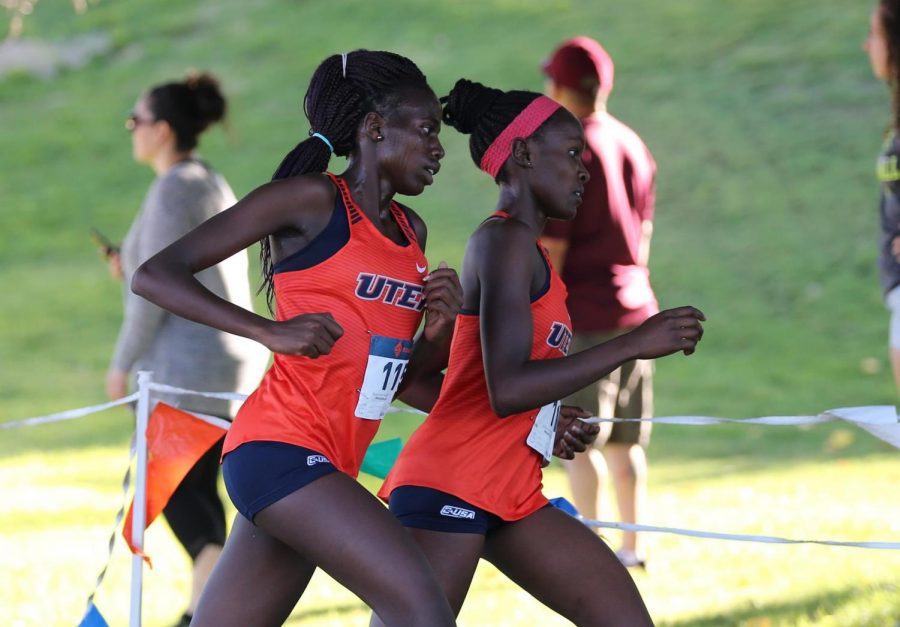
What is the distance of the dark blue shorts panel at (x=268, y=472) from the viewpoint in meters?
3.40

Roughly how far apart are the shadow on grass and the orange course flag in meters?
2.02

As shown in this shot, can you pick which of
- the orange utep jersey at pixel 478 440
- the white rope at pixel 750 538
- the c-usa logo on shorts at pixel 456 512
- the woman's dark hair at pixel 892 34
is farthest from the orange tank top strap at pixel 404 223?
the woman's dark hair at pixel 892 34

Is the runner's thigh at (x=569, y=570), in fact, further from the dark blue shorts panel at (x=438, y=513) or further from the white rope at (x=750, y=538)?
the white rope at (x=750, y=538)

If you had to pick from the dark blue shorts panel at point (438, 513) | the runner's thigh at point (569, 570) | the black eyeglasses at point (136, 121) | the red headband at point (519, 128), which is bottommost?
the runner's thigh at point (569, 570)

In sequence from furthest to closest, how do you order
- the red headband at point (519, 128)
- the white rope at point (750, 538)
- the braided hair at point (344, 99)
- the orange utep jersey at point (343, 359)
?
the white rope at point (750, 538), the red headband at point (519, 128), the braided hair at point (344, 99), the orange utep jersey at point (343, 359)

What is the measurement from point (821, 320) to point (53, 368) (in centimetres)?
860

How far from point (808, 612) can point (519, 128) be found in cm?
275

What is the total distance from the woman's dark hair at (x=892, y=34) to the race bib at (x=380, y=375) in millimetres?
3078

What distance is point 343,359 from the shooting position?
11.6ft

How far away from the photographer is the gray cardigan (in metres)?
5.74

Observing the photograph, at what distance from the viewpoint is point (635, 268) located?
6609 mm

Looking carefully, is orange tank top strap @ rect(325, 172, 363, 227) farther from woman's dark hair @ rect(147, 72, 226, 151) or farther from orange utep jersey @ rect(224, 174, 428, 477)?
woman's dark hair @ rect(147, 72, 226, 151)

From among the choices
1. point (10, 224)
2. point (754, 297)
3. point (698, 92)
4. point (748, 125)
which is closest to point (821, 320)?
point (754, 297)

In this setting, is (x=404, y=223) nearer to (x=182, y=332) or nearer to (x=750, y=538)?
(x=750, y=538)
